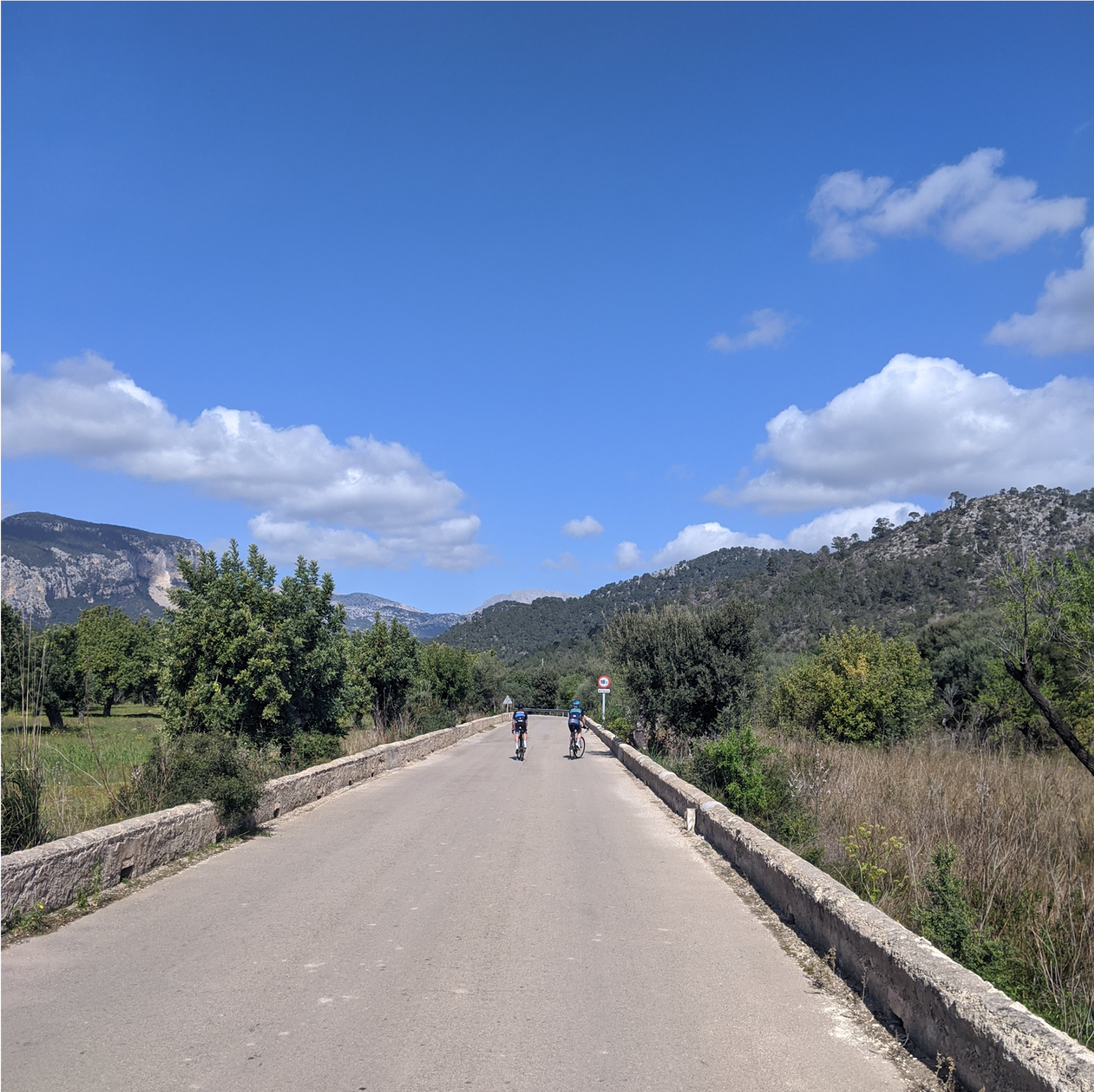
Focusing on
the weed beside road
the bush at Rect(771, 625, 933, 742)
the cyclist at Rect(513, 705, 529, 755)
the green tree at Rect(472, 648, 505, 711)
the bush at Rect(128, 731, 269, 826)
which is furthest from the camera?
the green tree at Rect(472, 648, 505, 711)

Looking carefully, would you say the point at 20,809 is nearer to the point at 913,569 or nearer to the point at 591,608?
the point at 913,569

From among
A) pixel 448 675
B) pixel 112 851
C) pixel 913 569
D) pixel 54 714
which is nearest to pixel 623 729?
pixel 448 675

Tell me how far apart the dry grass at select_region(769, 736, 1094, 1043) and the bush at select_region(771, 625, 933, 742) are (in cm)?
1328

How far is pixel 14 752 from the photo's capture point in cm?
709

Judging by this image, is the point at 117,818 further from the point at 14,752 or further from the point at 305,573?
the point at 305,573

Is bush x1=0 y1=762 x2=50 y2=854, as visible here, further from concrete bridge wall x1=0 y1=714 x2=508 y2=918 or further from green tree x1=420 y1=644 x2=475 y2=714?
green tree x1=420 y1=644 x2=475 y2=714

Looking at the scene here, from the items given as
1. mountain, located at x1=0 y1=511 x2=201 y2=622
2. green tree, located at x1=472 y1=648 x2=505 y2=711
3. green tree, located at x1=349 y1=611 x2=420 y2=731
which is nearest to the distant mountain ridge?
mountain, located at x1=0 y1=511 x2=201 y2=622

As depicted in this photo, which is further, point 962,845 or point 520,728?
point 520,728

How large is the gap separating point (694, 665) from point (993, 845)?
14.9m

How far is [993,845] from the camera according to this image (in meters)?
8.44

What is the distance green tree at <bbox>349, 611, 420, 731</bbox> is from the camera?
33969 millimetres

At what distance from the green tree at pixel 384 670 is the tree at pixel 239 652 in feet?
50.3

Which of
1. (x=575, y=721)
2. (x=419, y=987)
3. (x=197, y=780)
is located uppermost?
(x=197, y=780)

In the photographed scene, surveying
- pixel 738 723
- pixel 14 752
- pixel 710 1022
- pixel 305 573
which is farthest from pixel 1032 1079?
pixel 738 723
